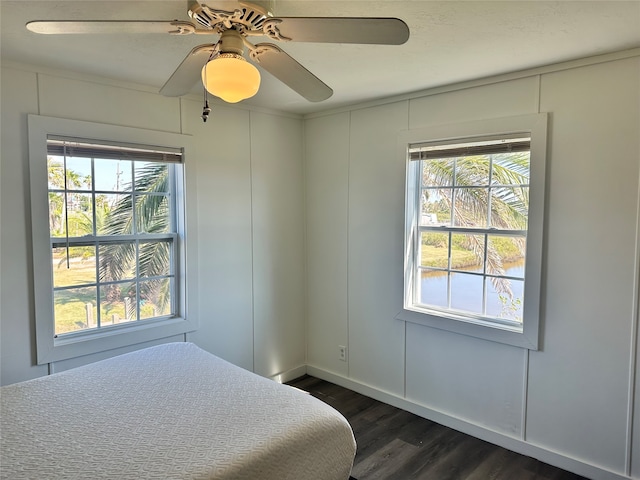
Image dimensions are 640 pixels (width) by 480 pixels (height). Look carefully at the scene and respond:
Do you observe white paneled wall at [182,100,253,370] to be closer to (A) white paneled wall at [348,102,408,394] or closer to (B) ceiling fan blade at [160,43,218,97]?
(A) white paneled wall at [348,102,408,394]

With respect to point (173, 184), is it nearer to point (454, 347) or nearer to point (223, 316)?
point (223, 316)

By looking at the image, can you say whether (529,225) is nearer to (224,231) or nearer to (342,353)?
(342,353)

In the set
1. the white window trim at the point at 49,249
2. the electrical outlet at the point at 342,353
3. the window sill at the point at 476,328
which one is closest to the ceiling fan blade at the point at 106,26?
the white window trim at the point at 49,249

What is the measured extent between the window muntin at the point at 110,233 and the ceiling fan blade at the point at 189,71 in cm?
103

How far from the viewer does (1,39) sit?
2000 millimetres

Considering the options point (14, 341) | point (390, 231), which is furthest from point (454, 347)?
point (14, 341)

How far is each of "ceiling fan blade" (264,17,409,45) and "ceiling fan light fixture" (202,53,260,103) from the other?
0.52 ft

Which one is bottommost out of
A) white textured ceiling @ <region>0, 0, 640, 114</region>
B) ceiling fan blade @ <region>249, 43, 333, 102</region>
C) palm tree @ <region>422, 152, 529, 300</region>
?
palm tree @ <region>422, 152, 529, 300</region>

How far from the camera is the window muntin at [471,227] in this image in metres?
2.65

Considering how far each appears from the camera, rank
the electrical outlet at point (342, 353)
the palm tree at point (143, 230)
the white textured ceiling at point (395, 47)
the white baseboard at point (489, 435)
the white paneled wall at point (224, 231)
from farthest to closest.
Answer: the electrical outlet at point (342, 353) → the white paneled wall at point (224, 231) → the palm tree at point (143, 230) → the white baseboard at point (489, 435) → the white textured ceiling at point (395, 47)

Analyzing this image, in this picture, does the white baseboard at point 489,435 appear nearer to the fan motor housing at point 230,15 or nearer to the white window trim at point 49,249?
the white window trim at point 49,249

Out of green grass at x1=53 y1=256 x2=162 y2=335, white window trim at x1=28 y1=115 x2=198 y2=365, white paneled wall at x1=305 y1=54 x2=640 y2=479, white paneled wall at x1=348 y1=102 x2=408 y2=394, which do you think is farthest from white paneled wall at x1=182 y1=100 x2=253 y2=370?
white paneled wall at x1=305 y1=54 x2=640 y2=479

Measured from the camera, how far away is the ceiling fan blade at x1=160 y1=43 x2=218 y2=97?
153 centimetres

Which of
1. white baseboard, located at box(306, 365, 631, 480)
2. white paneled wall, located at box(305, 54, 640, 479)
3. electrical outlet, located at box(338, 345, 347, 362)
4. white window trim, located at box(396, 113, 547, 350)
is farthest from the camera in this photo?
electrical outlet, located at box(338, 345, 347, 362)
